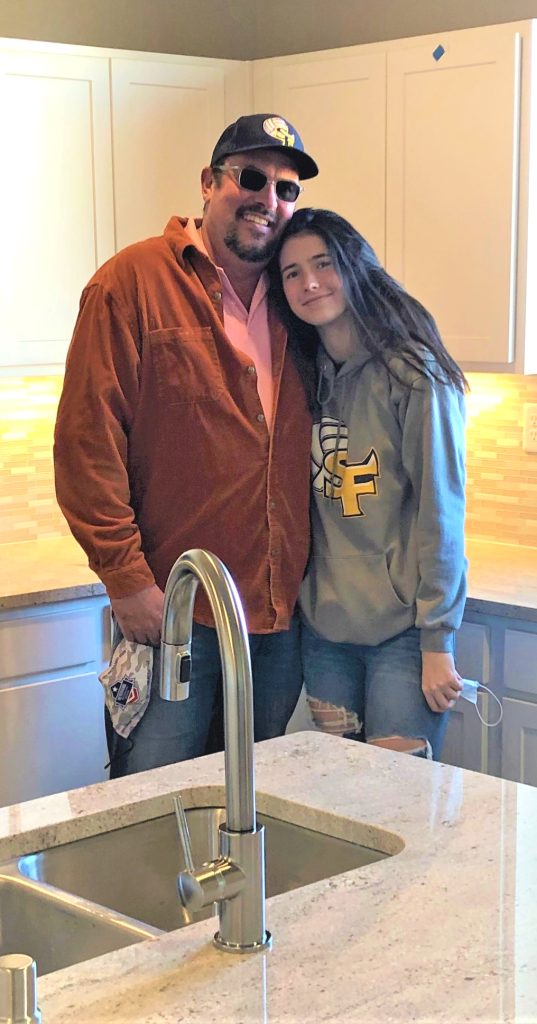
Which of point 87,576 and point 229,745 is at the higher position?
point 229,745

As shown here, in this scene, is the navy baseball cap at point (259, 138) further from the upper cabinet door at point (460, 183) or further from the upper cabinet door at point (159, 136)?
the upper cabinet door at point (159, 136)

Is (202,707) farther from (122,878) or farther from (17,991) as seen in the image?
(17,991)

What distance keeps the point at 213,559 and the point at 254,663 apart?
1.38 metres

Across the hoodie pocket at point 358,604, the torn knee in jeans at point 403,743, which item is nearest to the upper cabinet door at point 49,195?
the hoodie pocket at point 358,604

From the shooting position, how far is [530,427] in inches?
133

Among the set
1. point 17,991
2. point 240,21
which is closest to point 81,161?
point 240,21

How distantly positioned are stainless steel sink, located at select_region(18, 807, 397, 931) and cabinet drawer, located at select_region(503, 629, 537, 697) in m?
1.30

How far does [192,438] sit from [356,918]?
1246 millimetres

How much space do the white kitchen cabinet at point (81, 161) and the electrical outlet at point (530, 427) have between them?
3.33 feet

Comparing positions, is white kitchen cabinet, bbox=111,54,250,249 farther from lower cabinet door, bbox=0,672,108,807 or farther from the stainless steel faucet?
the stainless steel faucet

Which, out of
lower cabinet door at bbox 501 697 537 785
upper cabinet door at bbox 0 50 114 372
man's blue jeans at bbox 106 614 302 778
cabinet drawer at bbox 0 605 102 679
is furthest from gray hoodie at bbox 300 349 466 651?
upper cabinet door at bbox 0 50 114 372

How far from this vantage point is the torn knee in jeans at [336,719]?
244 cm

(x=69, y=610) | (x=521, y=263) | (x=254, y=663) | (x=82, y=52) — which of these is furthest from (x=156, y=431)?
(x=82, y=52)

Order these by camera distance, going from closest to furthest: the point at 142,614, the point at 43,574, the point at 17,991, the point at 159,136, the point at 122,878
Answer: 1. the point at 17,991
2. the point at 122,878
3. the point at 142,614
4. the point at 43,574
5. the point at 159,136
